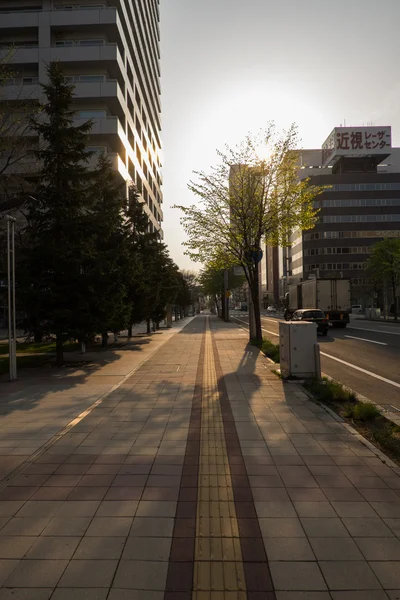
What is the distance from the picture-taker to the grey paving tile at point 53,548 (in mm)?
3295

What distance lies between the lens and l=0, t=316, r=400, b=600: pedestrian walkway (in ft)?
9.77

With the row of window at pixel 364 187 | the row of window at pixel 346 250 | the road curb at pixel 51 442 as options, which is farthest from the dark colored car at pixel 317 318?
the row of window at pixel 364 187

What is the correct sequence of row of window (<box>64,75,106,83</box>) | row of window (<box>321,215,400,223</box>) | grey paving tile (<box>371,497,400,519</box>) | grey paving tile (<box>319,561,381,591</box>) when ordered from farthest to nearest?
row of window (<box>321,215,400,223</box>) < row of window (<box>64,75,106,83</box>) < grey paving tile (<box>371,497,400,519</box>) < grey paving tile (<box>319,561,381,591</box>)

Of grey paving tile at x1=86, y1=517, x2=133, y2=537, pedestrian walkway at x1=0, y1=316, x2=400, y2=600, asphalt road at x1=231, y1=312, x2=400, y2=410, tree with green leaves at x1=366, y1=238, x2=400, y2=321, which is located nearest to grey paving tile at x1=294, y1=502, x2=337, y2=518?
pedestrian walkway at x1=0, y1=316, x2=400, y2=600

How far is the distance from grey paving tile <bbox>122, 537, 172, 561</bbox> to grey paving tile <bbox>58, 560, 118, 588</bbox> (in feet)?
0.51

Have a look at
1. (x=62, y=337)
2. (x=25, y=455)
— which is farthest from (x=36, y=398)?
(x=62, y=337)

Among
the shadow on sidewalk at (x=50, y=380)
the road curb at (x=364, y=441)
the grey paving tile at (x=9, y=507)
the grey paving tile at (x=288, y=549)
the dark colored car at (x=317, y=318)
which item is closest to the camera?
the grey paving tile at (x=288, y=549)

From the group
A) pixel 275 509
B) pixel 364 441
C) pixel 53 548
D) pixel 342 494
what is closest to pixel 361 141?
pixel 364 441

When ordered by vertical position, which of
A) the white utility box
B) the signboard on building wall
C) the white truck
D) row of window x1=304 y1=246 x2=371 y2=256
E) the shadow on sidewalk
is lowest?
the shadow on sidewalk

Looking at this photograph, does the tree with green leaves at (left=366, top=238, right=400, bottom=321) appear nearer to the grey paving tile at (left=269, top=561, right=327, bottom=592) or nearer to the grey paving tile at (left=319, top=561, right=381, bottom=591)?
the grey paving tile at (left=319, top=561, right=381, bottom=591)

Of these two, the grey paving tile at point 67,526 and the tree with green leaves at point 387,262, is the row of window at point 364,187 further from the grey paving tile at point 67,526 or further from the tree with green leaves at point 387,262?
the grey paving tile at point 67,526

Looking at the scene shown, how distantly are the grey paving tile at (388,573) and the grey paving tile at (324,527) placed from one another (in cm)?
42

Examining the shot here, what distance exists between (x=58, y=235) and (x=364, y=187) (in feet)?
270

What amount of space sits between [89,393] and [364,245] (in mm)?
84237
